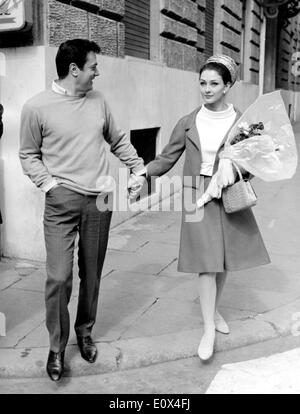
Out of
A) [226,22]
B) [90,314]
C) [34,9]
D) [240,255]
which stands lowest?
[90,314]

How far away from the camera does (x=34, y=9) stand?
512 centimetres

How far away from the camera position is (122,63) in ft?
21.9

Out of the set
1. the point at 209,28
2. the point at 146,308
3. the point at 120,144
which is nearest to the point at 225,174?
the point at 120,144

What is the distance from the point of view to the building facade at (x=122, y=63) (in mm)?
5133

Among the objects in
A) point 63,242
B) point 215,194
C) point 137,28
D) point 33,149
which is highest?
point 137,28

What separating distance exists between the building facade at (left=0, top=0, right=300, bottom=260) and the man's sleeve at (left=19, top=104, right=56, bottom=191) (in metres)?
2.05

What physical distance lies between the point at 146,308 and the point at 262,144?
1612 mm

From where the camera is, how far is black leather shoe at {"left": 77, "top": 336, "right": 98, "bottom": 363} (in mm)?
3457

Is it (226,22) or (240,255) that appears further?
(226,22)

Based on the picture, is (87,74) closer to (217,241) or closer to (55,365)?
(217,241)
